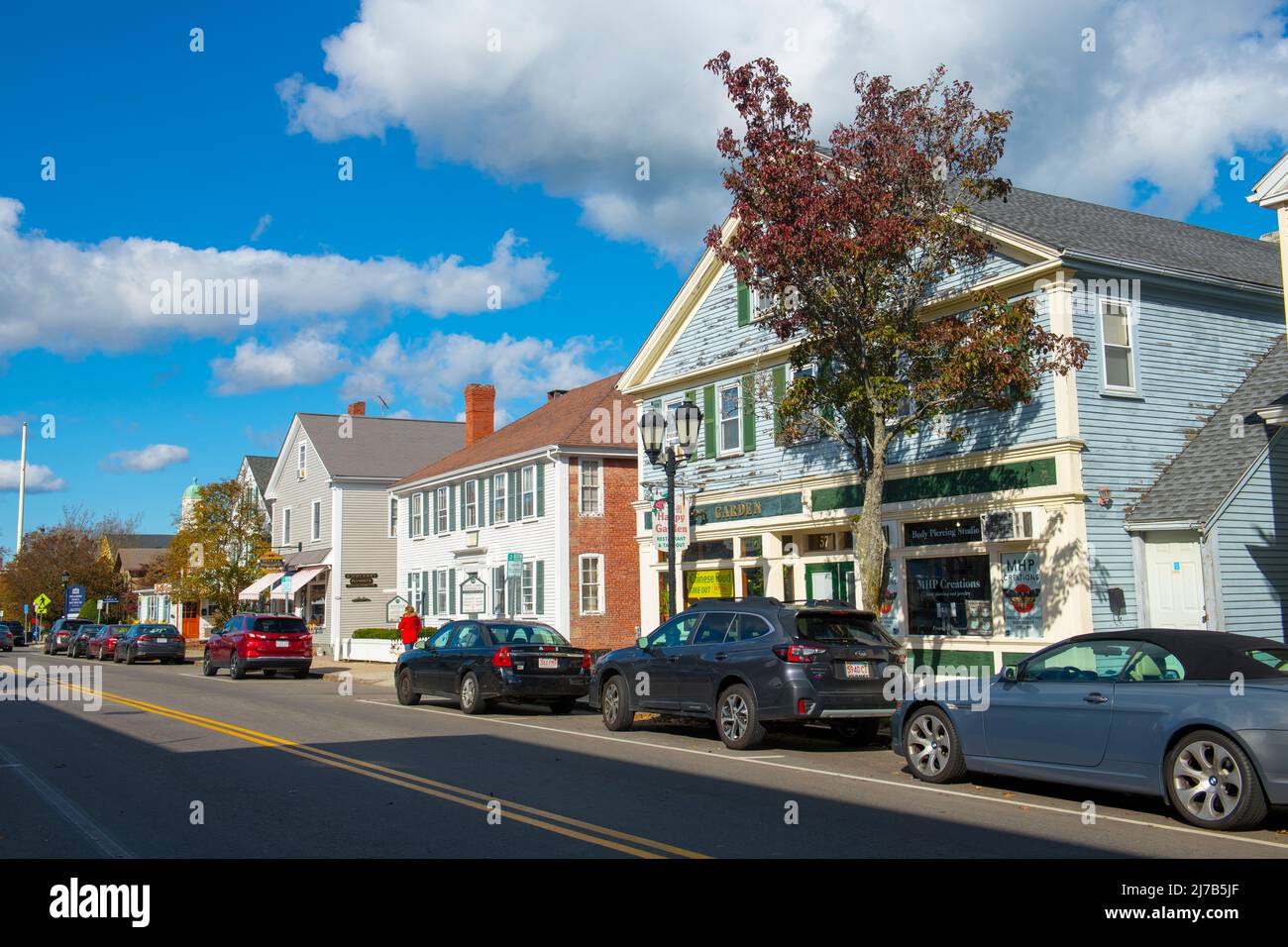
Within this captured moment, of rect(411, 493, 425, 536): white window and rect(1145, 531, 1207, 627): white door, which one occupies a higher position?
rect(411, 493, 425, 536): white window

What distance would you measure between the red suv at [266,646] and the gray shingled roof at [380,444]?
632 inches

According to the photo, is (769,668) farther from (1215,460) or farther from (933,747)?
(1215,460)

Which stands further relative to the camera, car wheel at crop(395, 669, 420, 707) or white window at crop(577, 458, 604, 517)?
white window at crop(577, 458, 604, 517)

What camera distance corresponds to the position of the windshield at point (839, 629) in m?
13.4

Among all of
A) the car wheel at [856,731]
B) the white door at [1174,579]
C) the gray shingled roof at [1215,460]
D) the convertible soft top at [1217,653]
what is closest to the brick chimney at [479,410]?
the gray shingled roof at [1215,460]

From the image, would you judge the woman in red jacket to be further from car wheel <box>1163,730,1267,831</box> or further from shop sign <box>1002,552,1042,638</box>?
car wheel <box>1163,730,1267,831</box>

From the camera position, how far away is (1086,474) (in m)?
17.5

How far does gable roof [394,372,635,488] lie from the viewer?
3297 centimetres

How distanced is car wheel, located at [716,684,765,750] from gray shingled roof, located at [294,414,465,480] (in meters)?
34.6

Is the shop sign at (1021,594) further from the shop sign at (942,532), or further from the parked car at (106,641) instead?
the parked car at (106,641)

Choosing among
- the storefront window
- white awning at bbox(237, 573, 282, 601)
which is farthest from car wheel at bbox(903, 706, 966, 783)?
white awning at bbox(237, 573, 282, 601)

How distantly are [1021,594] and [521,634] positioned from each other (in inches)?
310
